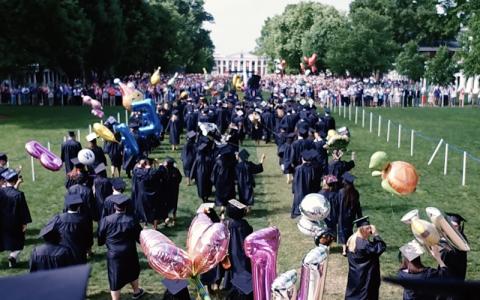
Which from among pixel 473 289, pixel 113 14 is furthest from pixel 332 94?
pixel 473 289

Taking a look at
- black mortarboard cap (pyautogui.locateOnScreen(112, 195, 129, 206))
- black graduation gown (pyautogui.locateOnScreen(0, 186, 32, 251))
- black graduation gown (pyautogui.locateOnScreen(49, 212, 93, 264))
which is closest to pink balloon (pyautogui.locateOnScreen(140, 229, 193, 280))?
black mortarboard cap (pyautogui.locateOnScreen(112, 195, 129, 206))

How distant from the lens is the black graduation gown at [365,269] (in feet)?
26.9

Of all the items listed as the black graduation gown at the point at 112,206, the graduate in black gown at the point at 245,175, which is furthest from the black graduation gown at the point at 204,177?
the black graduation gown at the point at 112,206

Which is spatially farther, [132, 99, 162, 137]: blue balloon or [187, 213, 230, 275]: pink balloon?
[132, 99, 162, 137]: blue balloon

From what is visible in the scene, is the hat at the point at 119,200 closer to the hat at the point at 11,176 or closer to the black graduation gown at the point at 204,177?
the hat at the point at 11,176

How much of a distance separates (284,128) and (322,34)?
177 ft

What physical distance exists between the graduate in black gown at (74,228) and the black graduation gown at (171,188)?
3734 millimetres

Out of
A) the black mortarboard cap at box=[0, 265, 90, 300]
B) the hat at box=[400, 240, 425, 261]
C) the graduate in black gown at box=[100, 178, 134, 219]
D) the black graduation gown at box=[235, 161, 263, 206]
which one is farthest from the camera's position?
the black graduation gown at box=[235, 161, 263, 206]

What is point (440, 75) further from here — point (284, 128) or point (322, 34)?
point (284, 128)

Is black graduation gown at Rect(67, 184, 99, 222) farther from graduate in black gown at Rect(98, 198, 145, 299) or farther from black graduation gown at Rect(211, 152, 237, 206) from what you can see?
black graduation gown at Rect(211, 152, 237, 206)

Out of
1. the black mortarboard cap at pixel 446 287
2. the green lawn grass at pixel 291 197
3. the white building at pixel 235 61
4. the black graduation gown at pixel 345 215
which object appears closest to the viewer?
the black mortarboard cap at pixel 446 287

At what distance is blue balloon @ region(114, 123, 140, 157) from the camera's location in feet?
59.4

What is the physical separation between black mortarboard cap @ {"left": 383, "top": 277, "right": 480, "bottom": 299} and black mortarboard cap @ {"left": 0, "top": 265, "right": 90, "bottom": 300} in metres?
1.25

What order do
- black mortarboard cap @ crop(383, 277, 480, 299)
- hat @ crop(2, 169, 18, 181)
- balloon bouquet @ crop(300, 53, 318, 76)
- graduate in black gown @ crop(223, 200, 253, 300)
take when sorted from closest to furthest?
black mortarboard cap @ crop(383, 277, 480, 299)
graduate in black gown @ crop(223, 200, 253, 300)
hat @ crop(2, 169, 18, 181)
balloon bouquet @ crop(300, 53, 318, 76)
